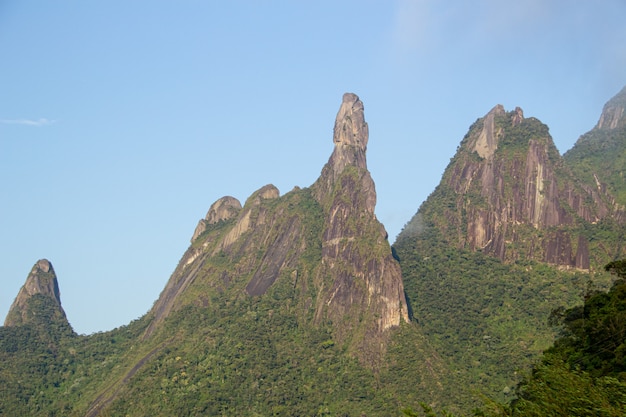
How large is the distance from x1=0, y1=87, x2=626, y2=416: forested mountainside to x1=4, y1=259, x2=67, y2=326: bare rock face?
54.5 inches

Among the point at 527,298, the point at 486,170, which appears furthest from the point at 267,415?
the point at 486,170

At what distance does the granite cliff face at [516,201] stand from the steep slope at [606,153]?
4.98m

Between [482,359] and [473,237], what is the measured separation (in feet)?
92.7

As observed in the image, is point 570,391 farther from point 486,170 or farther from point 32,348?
point 32,348

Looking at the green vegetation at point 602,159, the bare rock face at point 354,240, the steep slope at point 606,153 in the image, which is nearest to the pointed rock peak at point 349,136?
the bare rock face at point 354,240

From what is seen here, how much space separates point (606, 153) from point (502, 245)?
32.5 meters

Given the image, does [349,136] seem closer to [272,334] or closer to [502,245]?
[502,245]

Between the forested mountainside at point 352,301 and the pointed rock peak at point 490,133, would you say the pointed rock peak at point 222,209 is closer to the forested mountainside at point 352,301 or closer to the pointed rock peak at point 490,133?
the forested mountainside at point 352,301

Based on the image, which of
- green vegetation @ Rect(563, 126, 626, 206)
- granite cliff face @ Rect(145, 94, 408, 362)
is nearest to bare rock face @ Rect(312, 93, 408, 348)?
granite cliff face @ Rect(145, 94, 408, 362)

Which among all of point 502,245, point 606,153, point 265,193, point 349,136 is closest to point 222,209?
point 265,193

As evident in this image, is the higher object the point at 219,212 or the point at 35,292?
the point at 219,212

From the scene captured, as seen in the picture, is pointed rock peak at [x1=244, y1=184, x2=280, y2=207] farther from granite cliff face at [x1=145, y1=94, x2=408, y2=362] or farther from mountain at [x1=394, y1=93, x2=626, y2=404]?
mountain at [x1=394, y1=93, x2=626, y2=404]

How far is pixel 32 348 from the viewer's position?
14538cm

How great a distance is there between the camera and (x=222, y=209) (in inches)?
6270
